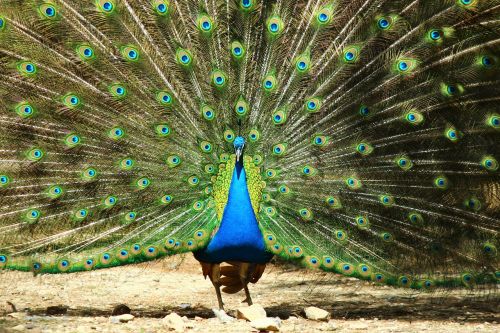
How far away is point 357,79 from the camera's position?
19.0 feet

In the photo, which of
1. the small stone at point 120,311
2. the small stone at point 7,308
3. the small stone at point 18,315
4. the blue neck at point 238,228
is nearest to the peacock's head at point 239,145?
the blue neck at point 238,228

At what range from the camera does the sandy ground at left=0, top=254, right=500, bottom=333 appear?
541cm

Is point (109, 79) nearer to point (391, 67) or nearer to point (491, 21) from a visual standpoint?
point (391, 67)

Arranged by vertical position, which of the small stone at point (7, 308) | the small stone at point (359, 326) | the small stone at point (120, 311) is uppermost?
the small stone at point (359, 326)

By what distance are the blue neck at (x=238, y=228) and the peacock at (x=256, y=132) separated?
114mm

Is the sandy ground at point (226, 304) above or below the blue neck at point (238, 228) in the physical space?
below

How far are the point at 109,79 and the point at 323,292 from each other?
344 centimetres

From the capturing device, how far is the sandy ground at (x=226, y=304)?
5.41m

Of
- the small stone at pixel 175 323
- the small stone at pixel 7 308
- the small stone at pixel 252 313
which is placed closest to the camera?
the small stone at pixel 175 323

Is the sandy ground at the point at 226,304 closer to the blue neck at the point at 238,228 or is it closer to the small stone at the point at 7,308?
the small stone at the point at 7,308

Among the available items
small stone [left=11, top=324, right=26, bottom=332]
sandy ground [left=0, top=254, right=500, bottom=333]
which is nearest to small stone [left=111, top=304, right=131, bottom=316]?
sandy ground [left=0, top=254, right=500, bottom=333]

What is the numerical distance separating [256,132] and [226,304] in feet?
7.49

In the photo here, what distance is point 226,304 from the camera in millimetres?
7223

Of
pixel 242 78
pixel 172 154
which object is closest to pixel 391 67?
pixel 242 78
